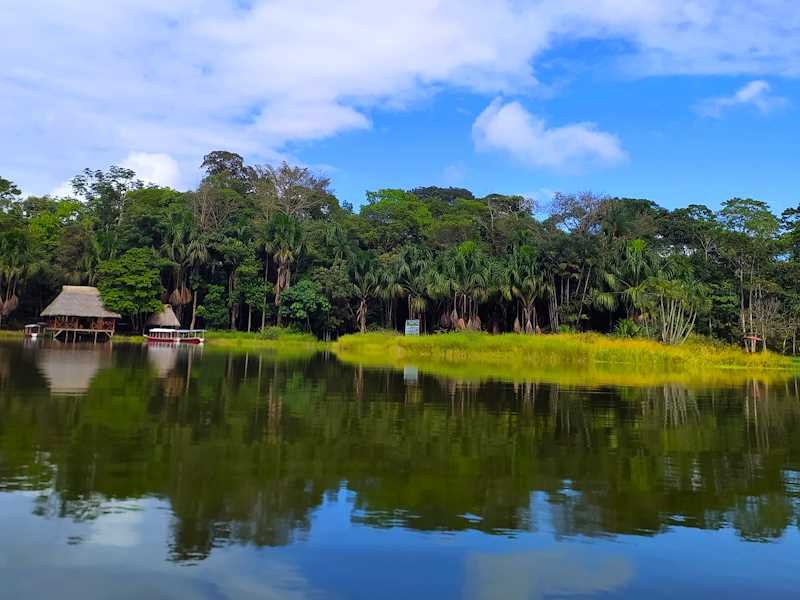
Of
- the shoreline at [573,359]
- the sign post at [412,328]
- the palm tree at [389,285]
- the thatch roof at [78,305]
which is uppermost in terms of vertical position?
the palm tree at [389,285]

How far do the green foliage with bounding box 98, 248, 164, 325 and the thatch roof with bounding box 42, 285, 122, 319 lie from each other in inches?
25.8

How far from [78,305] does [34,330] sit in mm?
6575

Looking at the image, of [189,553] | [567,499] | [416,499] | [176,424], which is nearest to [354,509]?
[416,499]

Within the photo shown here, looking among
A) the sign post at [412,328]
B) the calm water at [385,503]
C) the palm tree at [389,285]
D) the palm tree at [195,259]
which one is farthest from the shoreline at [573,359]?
the palm tree at [195,259]

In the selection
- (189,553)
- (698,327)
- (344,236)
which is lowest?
(189,553)

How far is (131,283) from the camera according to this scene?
2141 inches

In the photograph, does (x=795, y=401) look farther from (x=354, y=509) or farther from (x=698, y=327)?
(x=698, y=327)

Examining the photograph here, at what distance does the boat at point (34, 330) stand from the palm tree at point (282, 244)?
20.4 meters

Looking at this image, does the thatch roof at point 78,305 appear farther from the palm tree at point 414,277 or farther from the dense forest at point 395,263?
the palm tree at point 414,277

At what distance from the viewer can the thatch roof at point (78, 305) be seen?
2095 inches

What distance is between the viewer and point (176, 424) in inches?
432

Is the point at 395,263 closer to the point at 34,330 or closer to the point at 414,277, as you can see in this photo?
the point at 414,277

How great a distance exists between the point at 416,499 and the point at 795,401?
16.5 meters

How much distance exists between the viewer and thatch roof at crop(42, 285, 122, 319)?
53.2 m
